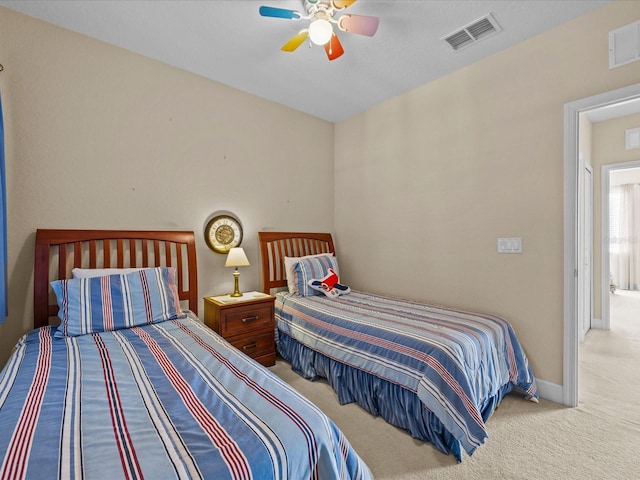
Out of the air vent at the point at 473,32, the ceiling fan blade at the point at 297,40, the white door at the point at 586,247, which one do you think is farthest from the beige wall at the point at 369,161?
the white door at the point at 586,247

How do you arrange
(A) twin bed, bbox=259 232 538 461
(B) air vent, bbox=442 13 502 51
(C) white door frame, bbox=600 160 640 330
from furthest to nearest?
(C) white door frame, bbox=600 160 640 330 < (B) air vent, bbox=442 13 502 51 < (A) twin bed, bbox=259 232 538 461

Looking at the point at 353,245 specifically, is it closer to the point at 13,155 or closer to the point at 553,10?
the point at 553,10

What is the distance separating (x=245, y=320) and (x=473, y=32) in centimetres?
290

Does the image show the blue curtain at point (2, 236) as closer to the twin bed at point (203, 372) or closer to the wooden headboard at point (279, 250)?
the twin bed at point (203, 372)

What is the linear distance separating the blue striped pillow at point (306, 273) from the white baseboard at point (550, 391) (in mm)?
1970

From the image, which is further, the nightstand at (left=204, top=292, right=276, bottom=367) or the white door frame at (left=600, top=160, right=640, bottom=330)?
the white door frame at (left=600, top=160, right=640, bottom=330)

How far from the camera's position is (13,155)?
2.05 meters

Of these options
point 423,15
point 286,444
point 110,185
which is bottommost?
point 286,444

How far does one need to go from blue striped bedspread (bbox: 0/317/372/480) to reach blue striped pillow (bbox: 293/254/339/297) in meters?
1.61

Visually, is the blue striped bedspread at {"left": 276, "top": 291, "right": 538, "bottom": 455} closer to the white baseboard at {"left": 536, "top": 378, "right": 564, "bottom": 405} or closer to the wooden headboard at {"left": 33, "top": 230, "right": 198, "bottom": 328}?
the white baseboard at {"left": 536, "top": 378, "right": 564, "bottom": 405}

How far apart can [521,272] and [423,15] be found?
204 centimetres

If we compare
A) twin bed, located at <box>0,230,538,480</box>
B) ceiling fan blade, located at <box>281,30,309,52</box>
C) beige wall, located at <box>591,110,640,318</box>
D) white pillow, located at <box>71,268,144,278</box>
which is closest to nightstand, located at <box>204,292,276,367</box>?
twin bed, located at <box>0,230,538,480</box>

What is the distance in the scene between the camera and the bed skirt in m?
1.79

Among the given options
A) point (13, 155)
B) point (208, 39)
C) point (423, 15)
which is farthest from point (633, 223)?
point (13, 155)
